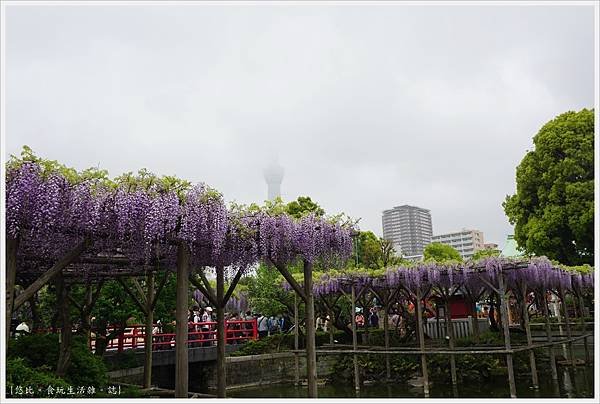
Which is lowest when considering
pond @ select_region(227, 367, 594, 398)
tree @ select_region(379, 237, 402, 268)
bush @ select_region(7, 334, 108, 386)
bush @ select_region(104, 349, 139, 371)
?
pond @ select_region(227, 367, 594, 398)

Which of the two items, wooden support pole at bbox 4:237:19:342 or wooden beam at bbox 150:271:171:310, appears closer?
wooden support pole at bbox 4:237:19:342

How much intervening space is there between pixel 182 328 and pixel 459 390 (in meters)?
8.64

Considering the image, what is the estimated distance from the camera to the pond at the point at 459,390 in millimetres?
11578

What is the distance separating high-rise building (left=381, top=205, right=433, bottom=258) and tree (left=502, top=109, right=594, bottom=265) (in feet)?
416

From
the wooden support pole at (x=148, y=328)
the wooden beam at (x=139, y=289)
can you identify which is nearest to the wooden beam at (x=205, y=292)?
the wooden support pole at (x=148, y=328)

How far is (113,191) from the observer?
591 centimetres

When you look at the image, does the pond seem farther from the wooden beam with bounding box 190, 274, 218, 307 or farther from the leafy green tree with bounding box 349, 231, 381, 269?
the leafy green tree with bounding box 349, 231, 381, 269

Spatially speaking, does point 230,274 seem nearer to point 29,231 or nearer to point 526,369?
point 29,231

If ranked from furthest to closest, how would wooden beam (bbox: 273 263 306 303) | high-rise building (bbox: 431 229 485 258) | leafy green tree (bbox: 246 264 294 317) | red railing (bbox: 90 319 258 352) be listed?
1. high-rise building (bbox: 431 229 485 258)
2. leafy green tree (bbox: 246 264 294 317)
3. red railing (bbox: 90 319 258 352)
4. wooden beam (bbox: 273 263 306 303)

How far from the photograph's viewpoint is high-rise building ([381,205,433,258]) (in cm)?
14725

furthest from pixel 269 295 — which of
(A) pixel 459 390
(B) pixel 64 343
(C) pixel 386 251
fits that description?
(C) pixel 386 251

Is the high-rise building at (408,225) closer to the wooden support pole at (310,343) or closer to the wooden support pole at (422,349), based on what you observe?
the wooden support pole at (422,349)

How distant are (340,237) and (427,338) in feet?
36.3

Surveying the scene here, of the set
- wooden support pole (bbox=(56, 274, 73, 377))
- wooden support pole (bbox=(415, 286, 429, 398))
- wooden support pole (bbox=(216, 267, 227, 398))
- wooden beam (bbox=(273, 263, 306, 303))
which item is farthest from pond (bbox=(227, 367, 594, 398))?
Answer: wooden support pole (bbox=(56, 274, 73, 377))
